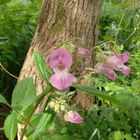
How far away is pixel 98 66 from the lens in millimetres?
1568

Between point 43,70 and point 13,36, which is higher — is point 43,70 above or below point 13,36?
above

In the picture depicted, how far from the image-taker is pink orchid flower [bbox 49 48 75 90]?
1.40 meters

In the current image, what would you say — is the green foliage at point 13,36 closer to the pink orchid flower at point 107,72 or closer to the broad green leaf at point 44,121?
the broad green leaf at point 44,121

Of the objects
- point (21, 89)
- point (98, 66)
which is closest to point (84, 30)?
point (21, 89)

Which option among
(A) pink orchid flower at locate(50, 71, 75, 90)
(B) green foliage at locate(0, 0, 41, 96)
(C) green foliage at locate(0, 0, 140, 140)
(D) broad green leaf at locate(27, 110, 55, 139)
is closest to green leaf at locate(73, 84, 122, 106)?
(C) green foliage at locate(0, 0, 140, 140)

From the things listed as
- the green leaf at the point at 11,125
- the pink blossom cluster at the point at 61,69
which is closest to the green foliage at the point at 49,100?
the green leaf at the point at 11,125

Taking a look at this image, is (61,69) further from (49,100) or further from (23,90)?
(23,90)

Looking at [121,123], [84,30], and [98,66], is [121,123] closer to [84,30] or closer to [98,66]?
[98,66]

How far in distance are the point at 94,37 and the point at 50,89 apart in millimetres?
2017

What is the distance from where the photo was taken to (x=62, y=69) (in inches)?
56.3

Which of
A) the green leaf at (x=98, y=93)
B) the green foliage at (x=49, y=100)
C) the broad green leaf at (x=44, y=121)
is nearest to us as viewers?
the green leaf at (x=98, y=93)

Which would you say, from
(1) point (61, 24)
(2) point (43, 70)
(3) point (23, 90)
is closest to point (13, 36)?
(1) point (61, 24)

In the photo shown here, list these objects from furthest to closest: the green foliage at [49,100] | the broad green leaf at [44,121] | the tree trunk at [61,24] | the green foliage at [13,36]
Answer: the green foliage at [13,36]
the tree trunk at [61,24]
the broad green leaf at [44,121]
the green foliage at [49,100]

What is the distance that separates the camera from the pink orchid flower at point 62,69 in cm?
140
